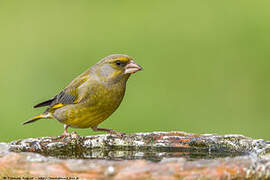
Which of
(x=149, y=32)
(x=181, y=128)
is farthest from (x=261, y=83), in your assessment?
(x=149, y=32)

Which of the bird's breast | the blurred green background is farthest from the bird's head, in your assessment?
the blurred green background

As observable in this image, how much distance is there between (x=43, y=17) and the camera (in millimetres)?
15602

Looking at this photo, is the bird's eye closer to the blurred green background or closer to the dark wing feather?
the dark wing feather

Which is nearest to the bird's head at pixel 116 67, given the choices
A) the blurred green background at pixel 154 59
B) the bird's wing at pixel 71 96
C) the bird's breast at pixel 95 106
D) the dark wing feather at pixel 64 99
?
the bird's breast at pixel 95 106

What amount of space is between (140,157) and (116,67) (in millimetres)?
1136

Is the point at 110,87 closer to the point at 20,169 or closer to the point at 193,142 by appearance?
the point at 193,142

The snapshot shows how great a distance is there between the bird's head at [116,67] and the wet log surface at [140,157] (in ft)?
2.12

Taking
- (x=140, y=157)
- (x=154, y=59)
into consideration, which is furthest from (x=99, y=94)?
(x=154, y=59)

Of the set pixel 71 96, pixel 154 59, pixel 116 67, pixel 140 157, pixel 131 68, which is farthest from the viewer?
pixel 154 59

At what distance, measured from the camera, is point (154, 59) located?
12.8 metres

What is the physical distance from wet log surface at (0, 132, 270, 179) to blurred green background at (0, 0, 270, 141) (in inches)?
164

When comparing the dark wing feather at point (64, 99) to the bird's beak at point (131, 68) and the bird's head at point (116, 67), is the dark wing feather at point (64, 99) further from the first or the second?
the bird's beak at point (131, 68)

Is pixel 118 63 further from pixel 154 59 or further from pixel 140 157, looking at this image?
pixel 154 59

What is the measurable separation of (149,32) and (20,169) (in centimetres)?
1047
